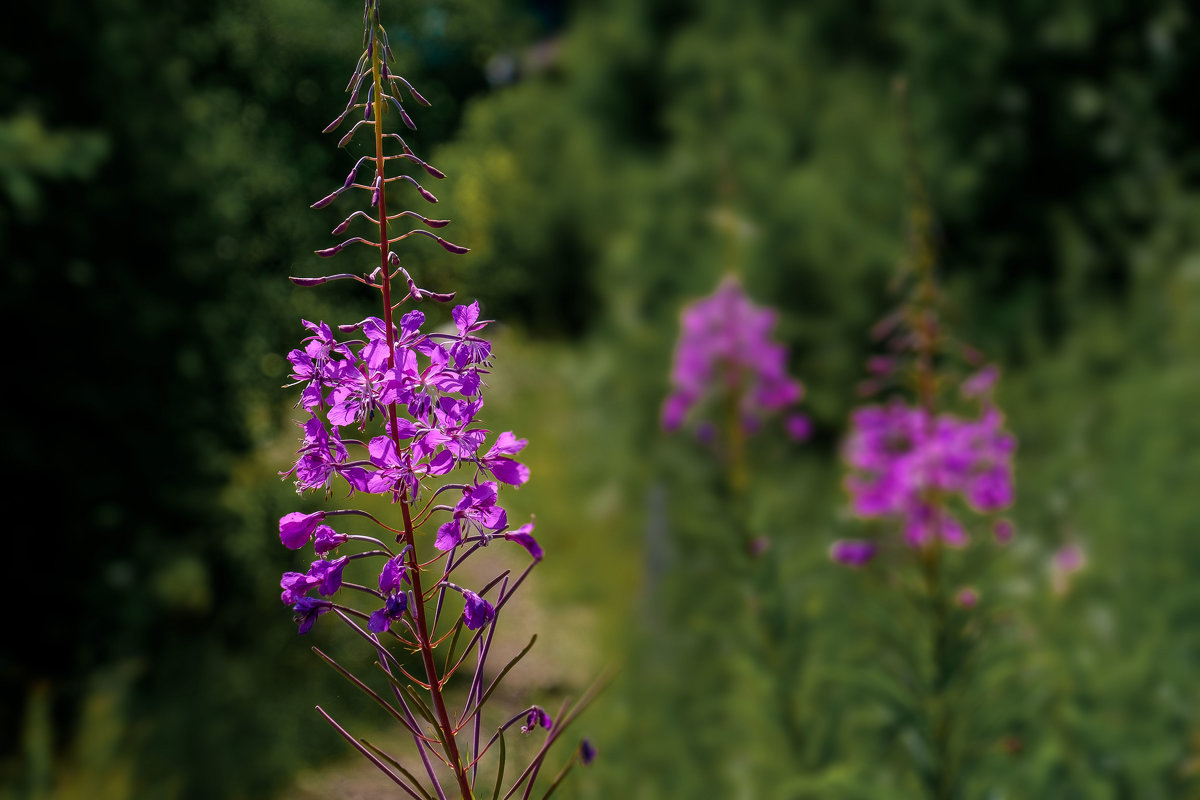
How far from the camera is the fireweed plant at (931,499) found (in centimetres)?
183

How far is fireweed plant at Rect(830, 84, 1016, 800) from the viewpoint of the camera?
1827 millimetres

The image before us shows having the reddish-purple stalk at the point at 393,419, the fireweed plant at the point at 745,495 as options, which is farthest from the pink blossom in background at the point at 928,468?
the reddish-purple stalk at the point at 393,419

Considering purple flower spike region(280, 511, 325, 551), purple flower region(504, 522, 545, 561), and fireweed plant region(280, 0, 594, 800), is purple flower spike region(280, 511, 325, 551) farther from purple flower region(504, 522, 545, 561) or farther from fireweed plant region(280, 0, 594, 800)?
purple flower region(504, 522, 545, 561)

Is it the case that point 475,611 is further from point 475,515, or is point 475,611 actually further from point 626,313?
point 626,313

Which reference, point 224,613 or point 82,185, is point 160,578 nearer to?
point 224,613

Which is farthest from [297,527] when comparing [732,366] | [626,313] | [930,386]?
[626,313]

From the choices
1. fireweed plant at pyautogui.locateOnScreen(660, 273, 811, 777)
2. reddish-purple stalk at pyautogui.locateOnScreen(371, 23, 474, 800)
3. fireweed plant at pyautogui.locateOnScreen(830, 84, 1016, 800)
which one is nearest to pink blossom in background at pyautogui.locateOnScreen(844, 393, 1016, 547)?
fireweed plant at pyautogui.locateOnScreen(830, 84, 1016, 800)

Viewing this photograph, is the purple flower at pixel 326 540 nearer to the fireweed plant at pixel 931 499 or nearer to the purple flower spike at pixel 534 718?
the purple flower spike at pixel 534 718

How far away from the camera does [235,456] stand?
4875 mm

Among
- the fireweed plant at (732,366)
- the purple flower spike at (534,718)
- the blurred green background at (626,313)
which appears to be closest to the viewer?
the purple flower spike at (534,718)

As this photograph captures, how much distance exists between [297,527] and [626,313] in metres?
4.85

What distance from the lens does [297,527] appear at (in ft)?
2.58

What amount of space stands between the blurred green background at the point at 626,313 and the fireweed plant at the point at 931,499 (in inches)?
26.6

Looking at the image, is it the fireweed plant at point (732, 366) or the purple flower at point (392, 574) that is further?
the fireweed plant at point (732, 366)
